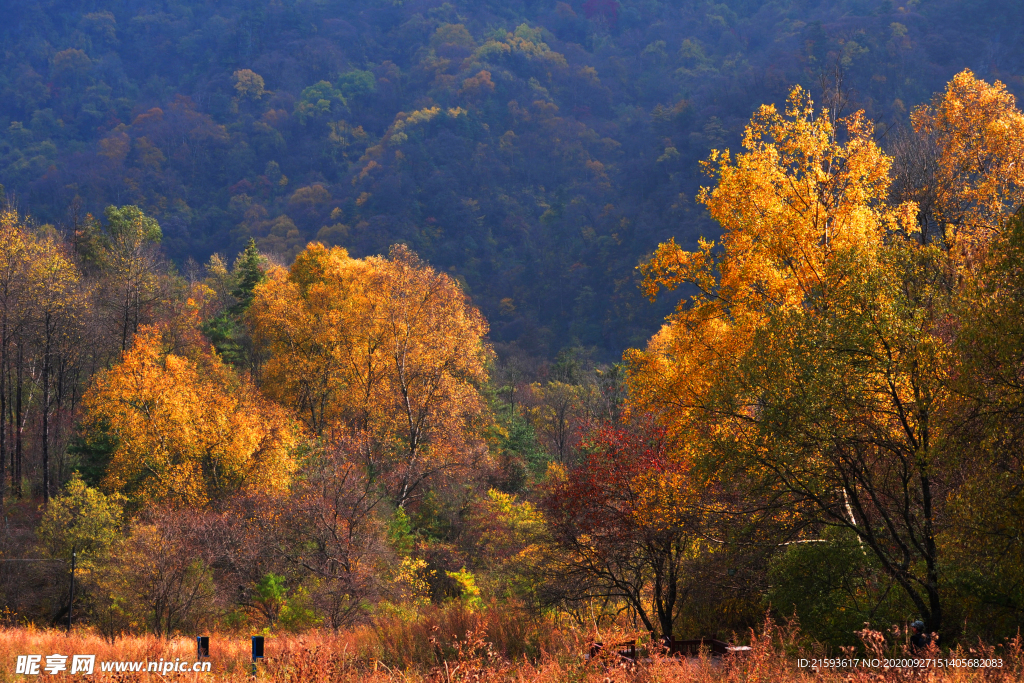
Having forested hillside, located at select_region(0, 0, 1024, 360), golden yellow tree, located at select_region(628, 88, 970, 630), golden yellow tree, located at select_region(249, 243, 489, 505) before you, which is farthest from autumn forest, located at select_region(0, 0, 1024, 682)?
forested hillside, located at select_region(0, 0, 1024, 360)

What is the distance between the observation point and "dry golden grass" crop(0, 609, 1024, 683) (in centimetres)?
673

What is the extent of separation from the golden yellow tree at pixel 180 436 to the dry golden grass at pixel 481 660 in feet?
60.2

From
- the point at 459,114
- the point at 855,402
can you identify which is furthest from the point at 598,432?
the point at 459,114

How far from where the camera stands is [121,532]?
27047mm

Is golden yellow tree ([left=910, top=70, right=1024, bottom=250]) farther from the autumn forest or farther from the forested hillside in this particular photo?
the forested hillside

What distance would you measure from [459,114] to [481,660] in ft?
461

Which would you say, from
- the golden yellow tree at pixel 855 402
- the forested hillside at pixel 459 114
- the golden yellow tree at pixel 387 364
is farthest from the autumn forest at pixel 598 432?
the forested hillside at pixel 459 114

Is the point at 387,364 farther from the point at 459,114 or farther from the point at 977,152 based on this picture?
the point at 459,114

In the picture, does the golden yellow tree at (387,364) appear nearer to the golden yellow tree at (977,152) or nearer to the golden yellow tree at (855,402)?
the golden yellow tree at (855,402)

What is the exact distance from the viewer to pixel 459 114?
458 ft

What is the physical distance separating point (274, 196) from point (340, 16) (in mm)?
88025

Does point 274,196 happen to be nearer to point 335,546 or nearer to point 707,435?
point 335,546

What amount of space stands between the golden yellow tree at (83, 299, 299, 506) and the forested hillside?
6747 cm

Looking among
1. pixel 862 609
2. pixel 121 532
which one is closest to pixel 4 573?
pixel 121 532
